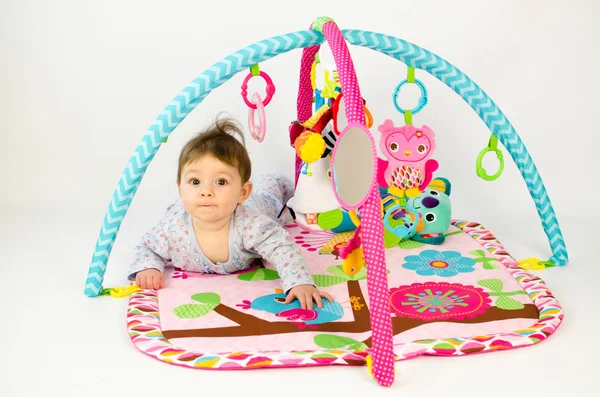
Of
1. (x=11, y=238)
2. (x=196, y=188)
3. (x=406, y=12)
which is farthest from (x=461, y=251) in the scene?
(x=11, y=238)

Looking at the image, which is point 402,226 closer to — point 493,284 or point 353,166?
point 493,284

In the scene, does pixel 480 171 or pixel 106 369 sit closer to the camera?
pixel 106 369

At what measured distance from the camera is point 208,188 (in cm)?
207

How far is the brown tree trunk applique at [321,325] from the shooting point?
5.97ft

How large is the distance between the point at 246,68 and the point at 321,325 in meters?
0.67

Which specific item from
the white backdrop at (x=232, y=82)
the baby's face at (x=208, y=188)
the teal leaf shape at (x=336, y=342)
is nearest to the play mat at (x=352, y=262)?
the teal leaf shape at (x=336, y=342)

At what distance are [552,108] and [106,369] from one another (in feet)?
6.45

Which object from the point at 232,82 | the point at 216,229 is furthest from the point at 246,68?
the point at 232,82

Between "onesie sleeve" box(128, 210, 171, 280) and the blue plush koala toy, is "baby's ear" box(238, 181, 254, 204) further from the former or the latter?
the blue plush koala toy

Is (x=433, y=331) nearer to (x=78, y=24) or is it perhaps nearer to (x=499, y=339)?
(x=499, y=339)

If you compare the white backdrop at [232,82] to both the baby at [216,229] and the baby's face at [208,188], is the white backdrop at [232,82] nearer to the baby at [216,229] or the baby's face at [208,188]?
the baby at [216,229]

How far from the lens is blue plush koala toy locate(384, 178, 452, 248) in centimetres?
242

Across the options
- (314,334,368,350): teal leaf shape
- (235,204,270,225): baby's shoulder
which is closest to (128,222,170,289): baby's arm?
(235,204,270,225): baby's shoulder

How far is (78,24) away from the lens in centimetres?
297
